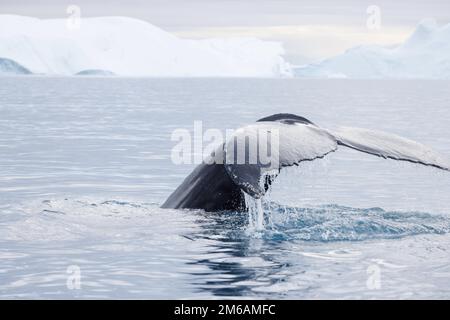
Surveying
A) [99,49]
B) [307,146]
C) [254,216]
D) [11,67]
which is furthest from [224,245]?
[99,49]

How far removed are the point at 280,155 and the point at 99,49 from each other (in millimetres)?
155549

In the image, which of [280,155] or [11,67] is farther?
[11,67]

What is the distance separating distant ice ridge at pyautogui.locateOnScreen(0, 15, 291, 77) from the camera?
432 ft

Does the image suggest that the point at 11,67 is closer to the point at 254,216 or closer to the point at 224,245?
the point at 254,216

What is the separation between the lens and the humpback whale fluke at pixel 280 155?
568 cm

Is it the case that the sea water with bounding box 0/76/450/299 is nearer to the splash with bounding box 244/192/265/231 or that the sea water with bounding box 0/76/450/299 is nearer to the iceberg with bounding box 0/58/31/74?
the splash with bounding box 244/192/265/231

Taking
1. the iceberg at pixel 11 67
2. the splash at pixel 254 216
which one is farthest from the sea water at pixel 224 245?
the iceberg at pixel 11 67

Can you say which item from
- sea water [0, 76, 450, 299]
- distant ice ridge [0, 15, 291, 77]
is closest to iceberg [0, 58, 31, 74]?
distant ice ridge [0, 15, 291, 77]

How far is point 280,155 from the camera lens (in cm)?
588

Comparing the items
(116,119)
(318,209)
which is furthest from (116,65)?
(318,209)

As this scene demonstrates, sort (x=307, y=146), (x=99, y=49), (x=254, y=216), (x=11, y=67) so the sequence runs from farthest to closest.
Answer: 1. (x=99, y=49)
2. (x=11, y=67)
3. (x=254, y=216)
4. (x=307, y=146)
